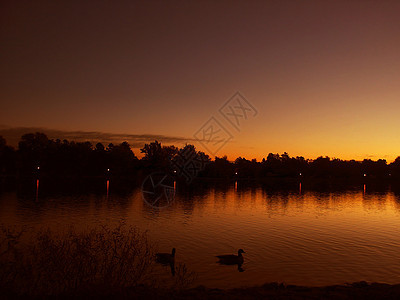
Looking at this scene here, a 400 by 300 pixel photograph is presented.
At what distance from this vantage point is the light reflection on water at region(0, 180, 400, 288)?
17.8 metres

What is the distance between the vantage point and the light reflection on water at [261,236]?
703 inches

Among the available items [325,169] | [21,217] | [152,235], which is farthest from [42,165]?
[325,169]

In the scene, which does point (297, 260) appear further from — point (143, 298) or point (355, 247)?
point (143, 298)

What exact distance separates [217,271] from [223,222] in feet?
55.3
